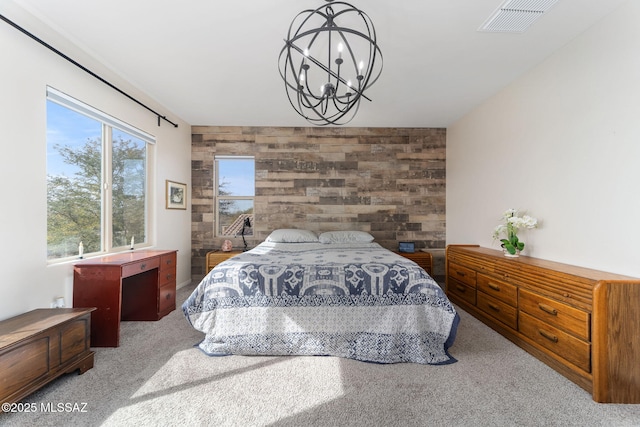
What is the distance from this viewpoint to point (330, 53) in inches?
83.4

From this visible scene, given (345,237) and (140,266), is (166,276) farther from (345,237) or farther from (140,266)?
(345,237)

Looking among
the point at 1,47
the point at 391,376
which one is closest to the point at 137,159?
the point at 1,47

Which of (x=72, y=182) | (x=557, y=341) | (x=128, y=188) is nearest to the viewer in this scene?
(x=557, y=341)

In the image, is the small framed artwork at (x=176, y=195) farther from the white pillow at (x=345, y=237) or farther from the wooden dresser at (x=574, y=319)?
the wooden dresser at (x=574, y=319)

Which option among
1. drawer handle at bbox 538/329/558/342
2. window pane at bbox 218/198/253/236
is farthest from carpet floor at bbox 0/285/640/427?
window pane at bbox 218/198/253/236

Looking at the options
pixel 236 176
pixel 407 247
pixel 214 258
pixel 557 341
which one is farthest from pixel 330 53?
pixel 214 258

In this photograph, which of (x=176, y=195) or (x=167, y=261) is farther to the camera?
(x=176, y=195)

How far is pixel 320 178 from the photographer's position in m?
4.46

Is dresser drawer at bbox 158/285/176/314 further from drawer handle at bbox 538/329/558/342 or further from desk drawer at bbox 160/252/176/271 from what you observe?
drawer handle at bbox 538/329/558/342

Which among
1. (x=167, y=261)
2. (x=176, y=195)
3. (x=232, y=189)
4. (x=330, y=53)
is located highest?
(x=330, y=53)

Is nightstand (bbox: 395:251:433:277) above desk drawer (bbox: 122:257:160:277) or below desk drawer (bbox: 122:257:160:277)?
below

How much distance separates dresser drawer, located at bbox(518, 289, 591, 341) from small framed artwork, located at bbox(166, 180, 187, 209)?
421 centimetres

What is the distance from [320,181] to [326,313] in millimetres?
2604

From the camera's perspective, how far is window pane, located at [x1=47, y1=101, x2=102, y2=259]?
2.29 metres
